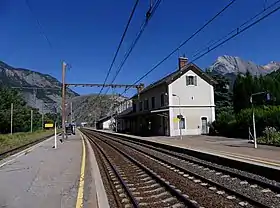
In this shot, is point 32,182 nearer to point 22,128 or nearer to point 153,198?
point 153,198

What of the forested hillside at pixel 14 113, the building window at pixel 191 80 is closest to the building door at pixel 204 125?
the building window at pixel 191 80

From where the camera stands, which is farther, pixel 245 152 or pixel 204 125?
pixel 204 125

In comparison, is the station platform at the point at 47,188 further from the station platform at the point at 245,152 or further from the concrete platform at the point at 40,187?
the station platform at the point at 245,152

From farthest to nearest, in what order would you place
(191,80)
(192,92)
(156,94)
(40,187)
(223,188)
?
1. (156,94)
2. (191,80)
3. (192,92)
4. (40,187)
5. (223,188)

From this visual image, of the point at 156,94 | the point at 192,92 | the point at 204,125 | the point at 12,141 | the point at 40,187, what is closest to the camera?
the point at 40,187

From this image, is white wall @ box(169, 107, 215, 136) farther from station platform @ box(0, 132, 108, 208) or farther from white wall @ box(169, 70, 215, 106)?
station platform @ box(0, 132, 108, 208)

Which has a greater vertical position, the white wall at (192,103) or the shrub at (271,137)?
the white wall at (192,103)

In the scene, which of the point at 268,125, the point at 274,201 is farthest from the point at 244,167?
the point at 268,125

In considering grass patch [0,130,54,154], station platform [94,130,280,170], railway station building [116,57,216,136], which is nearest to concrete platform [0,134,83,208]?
station platform [94,130,280,170]

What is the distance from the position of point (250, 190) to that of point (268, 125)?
23.8 metres

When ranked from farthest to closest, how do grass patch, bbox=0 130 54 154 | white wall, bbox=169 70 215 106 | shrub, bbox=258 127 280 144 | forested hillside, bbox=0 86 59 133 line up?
1. forested hillside, bbox=0 86 59 133
2. white wall, bbox=169 70 215 106
3. grass patch, bbox=0 130 54 154
4. shrub, bbox=258 127 280 144

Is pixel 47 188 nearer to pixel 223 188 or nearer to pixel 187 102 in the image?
pixel 223 188

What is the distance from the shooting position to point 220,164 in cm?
1585

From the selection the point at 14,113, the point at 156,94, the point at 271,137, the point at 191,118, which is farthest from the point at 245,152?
the point at 14,113
